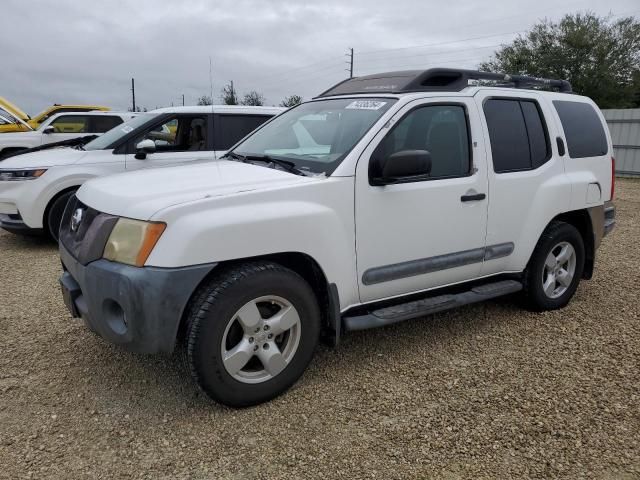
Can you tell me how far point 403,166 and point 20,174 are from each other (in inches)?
204

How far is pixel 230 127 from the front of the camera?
22.6ft

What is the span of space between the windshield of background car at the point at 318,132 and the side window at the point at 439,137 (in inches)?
7.6

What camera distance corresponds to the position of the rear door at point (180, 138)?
21.5ft

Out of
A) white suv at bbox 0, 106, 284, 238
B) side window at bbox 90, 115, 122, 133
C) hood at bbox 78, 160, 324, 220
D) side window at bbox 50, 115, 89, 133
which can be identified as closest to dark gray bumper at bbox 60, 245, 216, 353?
hood at bbox 78, 160, 324, 220

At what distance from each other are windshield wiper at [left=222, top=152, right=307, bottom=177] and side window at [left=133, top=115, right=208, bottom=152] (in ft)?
9.95

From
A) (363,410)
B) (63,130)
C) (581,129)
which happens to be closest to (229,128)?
(581,129)

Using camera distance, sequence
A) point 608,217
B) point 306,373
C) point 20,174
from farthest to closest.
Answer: point 20,174, point 608,217, point 306,373

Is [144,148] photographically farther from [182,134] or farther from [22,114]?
[22,114]

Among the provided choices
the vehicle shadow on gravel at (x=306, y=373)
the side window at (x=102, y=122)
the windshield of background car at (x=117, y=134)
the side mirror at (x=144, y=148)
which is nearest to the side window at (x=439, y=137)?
the vehicle shadow on gravel at (x=306, y=373)

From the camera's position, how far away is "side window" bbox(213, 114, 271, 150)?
268 inches

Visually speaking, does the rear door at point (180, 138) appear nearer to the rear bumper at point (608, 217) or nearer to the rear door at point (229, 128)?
the rear door at point (229, 128)

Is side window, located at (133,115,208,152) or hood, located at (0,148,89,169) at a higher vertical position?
side window, located at (133,115,208,152)


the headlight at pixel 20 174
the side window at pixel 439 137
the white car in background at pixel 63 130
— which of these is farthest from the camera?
the white car in background at pixel 63 130

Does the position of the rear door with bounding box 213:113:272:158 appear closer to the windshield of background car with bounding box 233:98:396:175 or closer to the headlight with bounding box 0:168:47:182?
the headlight with bounding box 0:168:47:182
